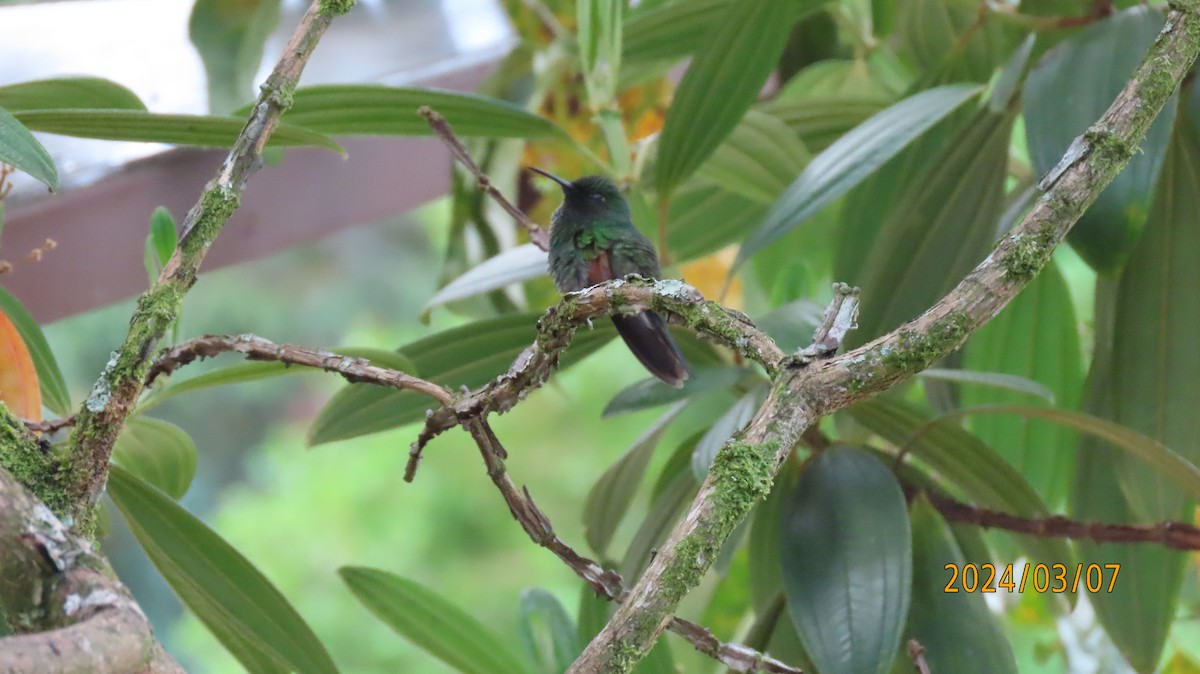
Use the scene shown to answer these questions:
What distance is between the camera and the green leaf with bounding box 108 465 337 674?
2.67 ft

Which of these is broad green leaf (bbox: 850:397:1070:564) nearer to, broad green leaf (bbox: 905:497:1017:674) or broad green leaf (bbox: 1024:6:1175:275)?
broad green leaf (bbox: 905:497:1017:674)

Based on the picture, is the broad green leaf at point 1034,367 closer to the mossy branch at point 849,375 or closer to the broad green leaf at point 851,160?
the broad green leaf at point 851,160

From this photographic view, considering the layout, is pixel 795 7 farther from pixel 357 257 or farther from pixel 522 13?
pixel 357 257

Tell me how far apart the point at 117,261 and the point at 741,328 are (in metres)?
1.23

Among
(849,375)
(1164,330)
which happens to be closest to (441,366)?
(849,375)

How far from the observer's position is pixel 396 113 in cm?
102

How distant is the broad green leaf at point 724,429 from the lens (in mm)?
881

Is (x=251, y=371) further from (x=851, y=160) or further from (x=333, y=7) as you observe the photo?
(x=851, y=160)

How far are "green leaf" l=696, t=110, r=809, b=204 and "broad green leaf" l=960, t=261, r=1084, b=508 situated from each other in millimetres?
362

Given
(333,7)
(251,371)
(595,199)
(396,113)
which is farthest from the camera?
(595,199)

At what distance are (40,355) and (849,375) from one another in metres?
0.64

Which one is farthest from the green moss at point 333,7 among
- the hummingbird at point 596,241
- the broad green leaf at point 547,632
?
the broad green leaf at point 547,632

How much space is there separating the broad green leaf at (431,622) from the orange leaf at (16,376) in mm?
369

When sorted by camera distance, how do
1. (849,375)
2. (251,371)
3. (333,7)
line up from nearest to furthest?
(849,375), (333,7), (251,371)
